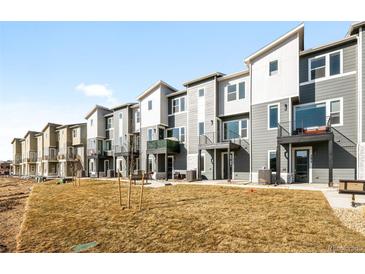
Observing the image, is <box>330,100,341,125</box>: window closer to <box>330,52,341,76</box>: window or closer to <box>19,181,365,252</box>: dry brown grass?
<box>330,52,341,76</box>: window

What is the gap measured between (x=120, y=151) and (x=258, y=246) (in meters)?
27.1

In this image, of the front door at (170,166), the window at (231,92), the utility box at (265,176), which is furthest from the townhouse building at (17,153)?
the utility box at (265,176)

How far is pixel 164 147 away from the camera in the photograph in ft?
75.9

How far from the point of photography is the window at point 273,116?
55.5 ft

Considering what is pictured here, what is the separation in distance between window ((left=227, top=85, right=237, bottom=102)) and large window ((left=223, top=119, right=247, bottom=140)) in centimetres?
208

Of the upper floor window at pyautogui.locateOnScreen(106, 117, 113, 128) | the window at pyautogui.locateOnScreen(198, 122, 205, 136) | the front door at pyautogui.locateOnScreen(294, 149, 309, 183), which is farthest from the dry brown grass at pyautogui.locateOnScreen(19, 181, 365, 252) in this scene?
the upper floor window at pyautogui.locateOnScreen(106, 117, 113, 128)

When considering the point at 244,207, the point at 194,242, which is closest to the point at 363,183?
the point at 244,207

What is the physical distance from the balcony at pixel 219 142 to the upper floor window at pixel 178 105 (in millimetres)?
4548

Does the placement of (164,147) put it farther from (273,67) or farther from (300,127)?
(300,127)

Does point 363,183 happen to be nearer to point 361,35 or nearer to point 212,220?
point 212,220

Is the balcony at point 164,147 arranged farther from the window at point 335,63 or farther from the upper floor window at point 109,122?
the window at point 335,63

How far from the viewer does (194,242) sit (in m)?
5.62

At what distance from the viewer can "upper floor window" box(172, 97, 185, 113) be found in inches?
968

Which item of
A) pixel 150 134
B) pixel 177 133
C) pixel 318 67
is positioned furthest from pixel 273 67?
pixel 150 134
